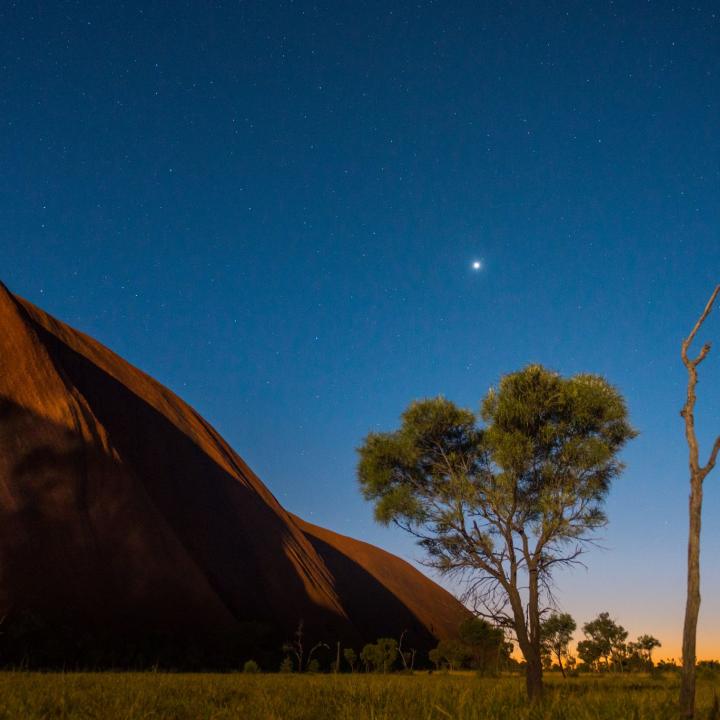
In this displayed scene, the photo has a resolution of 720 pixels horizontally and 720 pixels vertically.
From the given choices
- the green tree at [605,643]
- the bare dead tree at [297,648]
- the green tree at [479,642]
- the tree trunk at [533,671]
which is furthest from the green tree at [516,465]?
the green tree at [605,643]

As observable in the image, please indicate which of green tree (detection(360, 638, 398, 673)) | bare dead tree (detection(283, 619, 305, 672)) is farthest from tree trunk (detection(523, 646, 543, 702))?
green tree (detection(360, 638, 398, 673))

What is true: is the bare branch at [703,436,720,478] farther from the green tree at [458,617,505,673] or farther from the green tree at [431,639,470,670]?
the green tree at [431,639,470,670]

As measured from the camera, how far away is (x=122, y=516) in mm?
35344

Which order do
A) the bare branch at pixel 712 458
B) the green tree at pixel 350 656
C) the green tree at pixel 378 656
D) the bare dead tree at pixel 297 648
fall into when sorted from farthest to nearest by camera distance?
the green tree at pixel 350 656
the green tree at pixel 378 656
the bare dead tree at pixel 297 648
the bare branch at pixel 712 458

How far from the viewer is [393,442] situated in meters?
20.2

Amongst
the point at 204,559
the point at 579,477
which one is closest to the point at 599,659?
the point at 204,559

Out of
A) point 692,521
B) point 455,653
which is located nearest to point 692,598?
point 692,521

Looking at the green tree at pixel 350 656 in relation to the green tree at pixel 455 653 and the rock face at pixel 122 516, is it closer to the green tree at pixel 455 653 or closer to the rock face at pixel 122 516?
the rock face at pixel 122 516

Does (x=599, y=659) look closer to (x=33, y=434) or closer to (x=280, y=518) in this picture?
(x=280, y=518)

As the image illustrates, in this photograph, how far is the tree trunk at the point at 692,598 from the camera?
7695 millimetres

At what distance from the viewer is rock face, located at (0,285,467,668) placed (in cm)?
3089

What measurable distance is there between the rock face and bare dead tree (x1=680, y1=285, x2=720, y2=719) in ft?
44.2

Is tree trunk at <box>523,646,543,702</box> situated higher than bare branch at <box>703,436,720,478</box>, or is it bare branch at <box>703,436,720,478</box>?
bare branch at <box>703,436,720,478</box>

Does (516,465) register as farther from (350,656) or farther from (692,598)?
(350,656)
